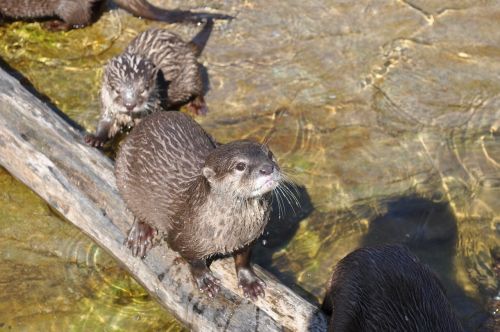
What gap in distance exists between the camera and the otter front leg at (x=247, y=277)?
120 inches

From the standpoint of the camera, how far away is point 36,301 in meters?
3.35

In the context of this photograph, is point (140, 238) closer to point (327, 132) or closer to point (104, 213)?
point (104, 213)

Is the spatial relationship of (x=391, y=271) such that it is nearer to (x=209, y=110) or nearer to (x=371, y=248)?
(x=371, y=248)

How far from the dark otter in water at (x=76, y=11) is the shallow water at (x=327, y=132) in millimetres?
76

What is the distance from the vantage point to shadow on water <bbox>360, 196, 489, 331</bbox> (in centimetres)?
345

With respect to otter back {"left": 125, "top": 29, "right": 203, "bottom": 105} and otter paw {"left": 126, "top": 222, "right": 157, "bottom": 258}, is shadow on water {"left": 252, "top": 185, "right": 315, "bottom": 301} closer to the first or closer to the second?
otter paw {"left": 126, "top": 222, "right": 157, "bottom": 258}

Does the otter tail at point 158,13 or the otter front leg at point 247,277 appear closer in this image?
the otter front leg at point 247,277

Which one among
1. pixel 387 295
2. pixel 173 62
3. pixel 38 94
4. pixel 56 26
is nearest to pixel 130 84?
pixel 173 62

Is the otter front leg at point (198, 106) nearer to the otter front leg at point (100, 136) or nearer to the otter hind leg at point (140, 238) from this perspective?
the otter front leg at point (100, 136)

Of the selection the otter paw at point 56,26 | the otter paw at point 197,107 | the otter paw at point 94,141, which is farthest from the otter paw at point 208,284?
the otter paw at point 56,26

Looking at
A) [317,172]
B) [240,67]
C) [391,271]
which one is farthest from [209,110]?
[391,271]

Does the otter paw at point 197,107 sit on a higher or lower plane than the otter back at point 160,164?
lower

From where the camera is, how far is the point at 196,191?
9.95 ft

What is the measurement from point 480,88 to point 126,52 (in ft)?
6.13
